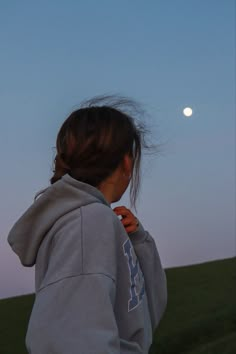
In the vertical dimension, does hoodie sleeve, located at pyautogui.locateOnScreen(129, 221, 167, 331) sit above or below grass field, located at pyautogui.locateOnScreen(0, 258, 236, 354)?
above

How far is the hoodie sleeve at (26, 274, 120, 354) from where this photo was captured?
5.16 feet

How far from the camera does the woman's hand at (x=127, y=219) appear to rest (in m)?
2.20

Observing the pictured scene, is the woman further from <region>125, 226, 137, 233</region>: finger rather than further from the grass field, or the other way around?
the grass field

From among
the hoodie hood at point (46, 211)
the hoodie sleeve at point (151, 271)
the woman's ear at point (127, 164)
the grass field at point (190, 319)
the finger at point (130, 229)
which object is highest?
the woman's ear at point (127, 164)

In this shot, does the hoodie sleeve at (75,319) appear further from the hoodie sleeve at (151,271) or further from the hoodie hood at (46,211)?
the hoodie sleeve at (151,271)

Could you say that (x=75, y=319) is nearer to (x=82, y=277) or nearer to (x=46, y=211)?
(x=82, y=277)

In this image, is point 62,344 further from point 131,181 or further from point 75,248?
A: point 131,181

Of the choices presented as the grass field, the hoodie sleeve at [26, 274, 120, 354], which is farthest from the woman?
the grass field

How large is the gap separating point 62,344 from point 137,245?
28.1 inches

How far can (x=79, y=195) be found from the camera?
6.21 feet

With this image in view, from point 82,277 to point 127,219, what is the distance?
22.9 inches

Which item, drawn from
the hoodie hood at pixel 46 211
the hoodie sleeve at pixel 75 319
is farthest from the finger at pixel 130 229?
the hoodie sleeve at pixel 75 319

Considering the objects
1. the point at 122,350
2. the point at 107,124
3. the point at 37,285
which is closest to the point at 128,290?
the point at 122,350

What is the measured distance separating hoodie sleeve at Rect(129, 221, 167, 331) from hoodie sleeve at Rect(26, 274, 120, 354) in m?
0.49
